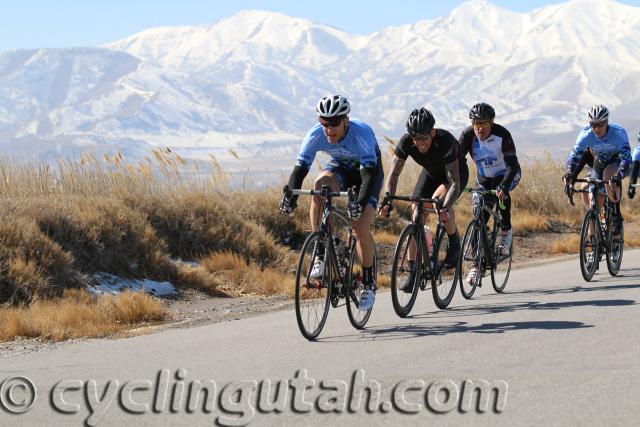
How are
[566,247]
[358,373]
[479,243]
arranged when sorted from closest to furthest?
[358,373], [479,243], [566,247]

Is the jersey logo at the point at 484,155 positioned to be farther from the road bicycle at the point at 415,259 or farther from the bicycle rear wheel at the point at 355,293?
the bicycle rear wheel at the point at 355,293

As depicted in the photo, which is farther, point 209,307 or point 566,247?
point 566,247

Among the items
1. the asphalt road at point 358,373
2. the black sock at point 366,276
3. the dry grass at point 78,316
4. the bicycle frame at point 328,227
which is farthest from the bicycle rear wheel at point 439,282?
the dry grass at point 78,316

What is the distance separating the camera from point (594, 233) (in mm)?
12594

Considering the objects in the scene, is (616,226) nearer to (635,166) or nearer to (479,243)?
(635,166)

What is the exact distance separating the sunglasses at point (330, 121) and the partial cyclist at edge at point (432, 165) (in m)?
1.10

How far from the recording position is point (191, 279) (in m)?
13.4

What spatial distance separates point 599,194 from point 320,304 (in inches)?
216

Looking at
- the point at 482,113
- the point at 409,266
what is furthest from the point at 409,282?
the point at 482,113

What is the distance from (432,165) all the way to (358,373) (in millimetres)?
4111

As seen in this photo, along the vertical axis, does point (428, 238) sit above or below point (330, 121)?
below

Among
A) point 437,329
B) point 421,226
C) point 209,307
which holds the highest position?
point 421,226

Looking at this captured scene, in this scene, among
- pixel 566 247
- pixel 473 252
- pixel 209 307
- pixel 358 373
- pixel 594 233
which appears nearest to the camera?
pixel 358 373

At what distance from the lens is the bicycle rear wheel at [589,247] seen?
40.8 ft
